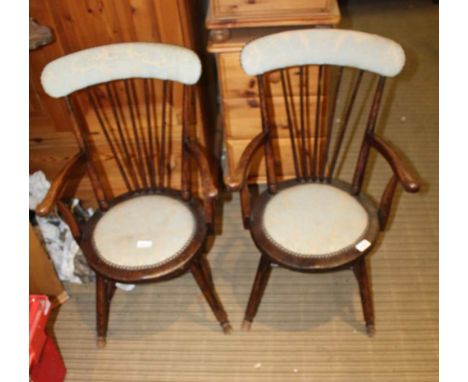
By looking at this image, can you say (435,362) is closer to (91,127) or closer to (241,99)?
(241,99)

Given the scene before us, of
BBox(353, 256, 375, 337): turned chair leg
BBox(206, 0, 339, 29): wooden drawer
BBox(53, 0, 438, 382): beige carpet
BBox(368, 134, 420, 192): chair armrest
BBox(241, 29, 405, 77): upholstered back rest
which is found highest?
BBox(206, 0, 339, 29): wooden drawer

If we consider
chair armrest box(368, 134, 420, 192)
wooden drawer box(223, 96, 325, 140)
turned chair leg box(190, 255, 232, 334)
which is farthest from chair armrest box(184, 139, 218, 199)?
chair armrest box(368, 134, 420, 192)

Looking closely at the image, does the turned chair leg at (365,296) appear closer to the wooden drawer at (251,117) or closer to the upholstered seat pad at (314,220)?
the upholstered seat pad at (314,220)

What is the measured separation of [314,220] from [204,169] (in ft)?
1.31

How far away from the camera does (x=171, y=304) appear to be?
199 cm

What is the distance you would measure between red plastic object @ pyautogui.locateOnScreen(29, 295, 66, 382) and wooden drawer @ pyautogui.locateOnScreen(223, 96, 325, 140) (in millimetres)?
1017

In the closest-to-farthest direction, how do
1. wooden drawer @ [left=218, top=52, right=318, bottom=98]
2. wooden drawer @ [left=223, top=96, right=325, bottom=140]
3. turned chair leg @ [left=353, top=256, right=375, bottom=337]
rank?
1. turned chair leg @ [left=353, top=256, right=375, bottom=337]
2. wooden drawer @ [left=218, top=52, right=318, bottom=98]
3. wooden drawer @ [left=223, top=96, right=325, bottom=140]

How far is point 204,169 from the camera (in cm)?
159

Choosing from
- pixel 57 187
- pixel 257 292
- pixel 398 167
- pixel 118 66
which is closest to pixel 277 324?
pixel 257 292

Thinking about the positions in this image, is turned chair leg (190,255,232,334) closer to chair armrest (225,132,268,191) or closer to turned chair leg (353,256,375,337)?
chair armrest (225,132,268,191)

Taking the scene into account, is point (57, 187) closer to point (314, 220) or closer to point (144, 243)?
point (144, 243)

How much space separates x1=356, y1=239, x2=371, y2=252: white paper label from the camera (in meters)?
1.57

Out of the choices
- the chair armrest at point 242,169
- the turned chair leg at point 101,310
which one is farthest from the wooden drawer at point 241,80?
the turned chair leg at point 101,310
